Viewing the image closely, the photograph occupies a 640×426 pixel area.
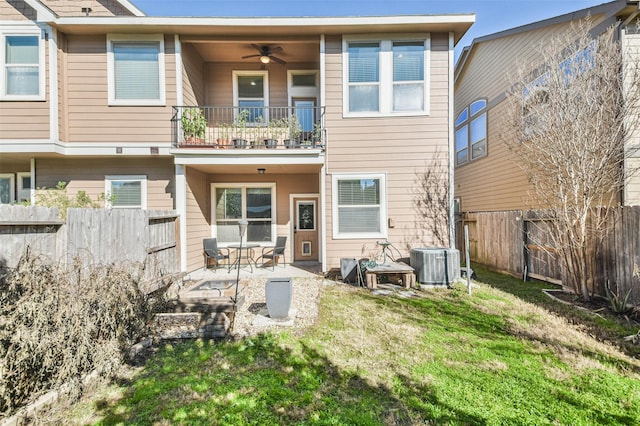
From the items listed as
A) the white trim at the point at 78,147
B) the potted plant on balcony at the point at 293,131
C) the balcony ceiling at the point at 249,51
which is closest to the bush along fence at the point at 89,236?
the white trim at the point at 78,147

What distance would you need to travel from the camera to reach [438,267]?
250 inches

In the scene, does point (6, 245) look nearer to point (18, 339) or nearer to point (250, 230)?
point (18, 339)

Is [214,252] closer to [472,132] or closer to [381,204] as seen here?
[381,204]

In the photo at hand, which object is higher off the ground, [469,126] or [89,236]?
[469,126]

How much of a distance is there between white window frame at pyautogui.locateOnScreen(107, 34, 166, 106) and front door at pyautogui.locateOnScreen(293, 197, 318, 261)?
4709 mm

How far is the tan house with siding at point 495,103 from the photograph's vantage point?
20.5 ft

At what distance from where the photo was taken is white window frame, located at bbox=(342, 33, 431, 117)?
7.11 metres

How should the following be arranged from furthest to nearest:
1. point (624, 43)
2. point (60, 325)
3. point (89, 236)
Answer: point (624, 43) → point (89, 236) → point (60, 325)

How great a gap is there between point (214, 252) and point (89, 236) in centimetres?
338

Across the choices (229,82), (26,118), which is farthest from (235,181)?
(26,118)

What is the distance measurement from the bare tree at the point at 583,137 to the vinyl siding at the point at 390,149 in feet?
7.17

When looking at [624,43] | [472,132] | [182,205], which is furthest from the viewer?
[472,132]

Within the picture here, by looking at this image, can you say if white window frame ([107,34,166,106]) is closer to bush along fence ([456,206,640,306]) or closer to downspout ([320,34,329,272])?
downspout ([320,34,329,272])

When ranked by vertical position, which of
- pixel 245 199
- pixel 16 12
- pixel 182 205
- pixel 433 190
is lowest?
pixel 182 205
